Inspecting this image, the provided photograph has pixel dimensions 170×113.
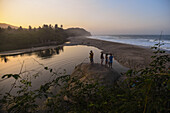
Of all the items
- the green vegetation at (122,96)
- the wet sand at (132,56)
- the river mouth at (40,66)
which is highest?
the green vegetation at (122,96)

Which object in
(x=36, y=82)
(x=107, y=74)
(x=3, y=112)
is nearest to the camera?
(x=3, y=112)

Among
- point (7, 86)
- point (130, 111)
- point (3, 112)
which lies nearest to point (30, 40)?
point (7, 86)

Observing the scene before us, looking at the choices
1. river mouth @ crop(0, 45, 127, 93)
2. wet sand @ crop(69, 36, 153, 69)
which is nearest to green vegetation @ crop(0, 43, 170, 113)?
river mouth @ crop(0, 45, 127, 93)

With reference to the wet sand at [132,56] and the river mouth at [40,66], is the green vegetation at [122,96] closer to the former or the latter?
the river mouth at [40,66]

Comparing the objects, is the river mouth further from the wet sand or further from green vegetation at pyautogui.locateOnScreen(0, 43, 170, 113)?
green vegetation at pyautogui.locateOnScreen(0, 43, 170, 113)

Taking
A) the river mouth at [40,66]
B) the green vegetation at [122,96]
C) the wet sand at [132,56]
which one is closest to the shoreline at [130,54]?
the wet sand at [132,56]

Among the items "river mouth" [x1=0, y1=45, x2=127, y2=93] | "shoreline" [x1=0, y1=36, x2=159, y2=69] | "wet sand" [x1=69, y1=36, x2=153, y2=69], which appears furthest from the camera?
"shoreline" [x1=0, y1=36, x2=159, y2=69]

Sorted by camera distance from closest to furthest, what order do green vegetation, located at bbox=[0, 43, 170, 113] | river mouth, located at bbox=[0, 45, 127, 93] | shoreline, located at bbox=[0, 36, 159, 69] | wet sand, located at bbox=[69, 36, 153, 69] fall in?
green vegetation, located at bbox=[0, 43, 170, 113]
river mouth, located at bbox=[0, 45, 127, 93]
wet sand, located at bbox=[69, 36, 153, 69]
shoreline, located at bbox=[0, 36, 159, 69]

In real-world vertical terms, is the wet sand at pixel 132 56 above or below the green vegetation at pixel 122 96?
below

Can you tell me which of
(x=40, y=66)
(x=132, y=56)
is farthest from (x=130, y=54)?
(x=40, y=66)

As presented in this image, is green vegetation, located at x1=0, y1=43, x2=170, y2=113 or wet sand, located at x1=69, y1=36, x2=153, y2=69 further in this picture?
wet sand, located at x1=69, y1=36, x2=153, y2=69

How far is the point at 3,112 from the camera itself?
5.72m

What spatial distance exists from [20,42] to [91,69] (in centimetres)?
5355

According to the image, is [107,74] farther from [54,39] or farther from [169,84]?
[54,39]
